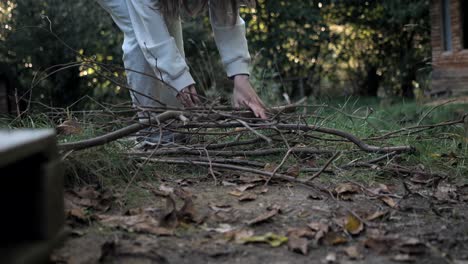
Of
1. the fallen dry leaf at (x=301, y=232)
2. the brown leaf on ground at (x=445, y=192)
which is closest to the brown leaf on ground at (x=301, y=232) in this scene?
the fallen dry leaf at (x=301, y=232)

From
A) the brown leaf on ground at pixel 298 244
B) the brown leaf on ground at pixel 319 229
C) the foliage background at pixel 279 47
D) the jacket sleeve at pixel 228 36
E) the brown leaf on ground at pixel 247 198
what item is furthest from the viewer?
the foliage background at pixel 279 47

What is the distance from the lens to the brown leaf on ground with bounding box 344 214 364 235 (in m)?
1.86

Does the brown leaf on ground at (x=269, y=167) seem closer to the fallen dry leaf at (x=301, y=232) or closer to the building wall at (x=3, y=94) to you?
the fallen dry leaf at (x=301, y=232)

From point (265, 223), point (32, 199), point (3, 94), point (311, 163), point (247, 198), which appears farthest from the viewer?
point (3, 94)

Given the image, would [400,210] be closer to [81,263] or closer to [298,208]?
[298,208]

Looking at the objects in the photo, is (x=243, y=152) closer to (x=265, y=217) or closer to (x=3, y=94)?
(x=265, y=217)

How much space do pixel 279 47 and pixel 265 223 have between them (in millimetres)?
7558

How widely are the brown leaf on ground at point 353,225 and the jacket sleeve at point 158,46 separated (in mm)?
1171

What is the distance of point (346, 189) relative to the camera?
7.54 feet

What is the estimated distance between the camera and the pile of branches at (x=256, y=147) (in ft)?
8.33

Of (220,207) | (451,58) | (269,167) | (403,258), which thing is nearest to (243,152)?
(269,167)

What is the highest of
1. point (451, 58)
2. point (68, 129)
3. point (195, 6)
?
point (195, 6)

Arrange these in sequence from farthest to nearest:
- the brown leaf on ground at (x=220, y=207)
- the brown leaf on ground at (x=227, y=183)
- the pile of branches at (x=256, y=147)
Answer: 1. the pile of branches at (x=256, y=147)
2. the brown leaf on ground at (x=227, y=183)
3. the brown leaf on ground at (x=220, y=207)

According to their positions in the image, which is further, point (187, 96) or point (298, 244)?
point (187, 96)
